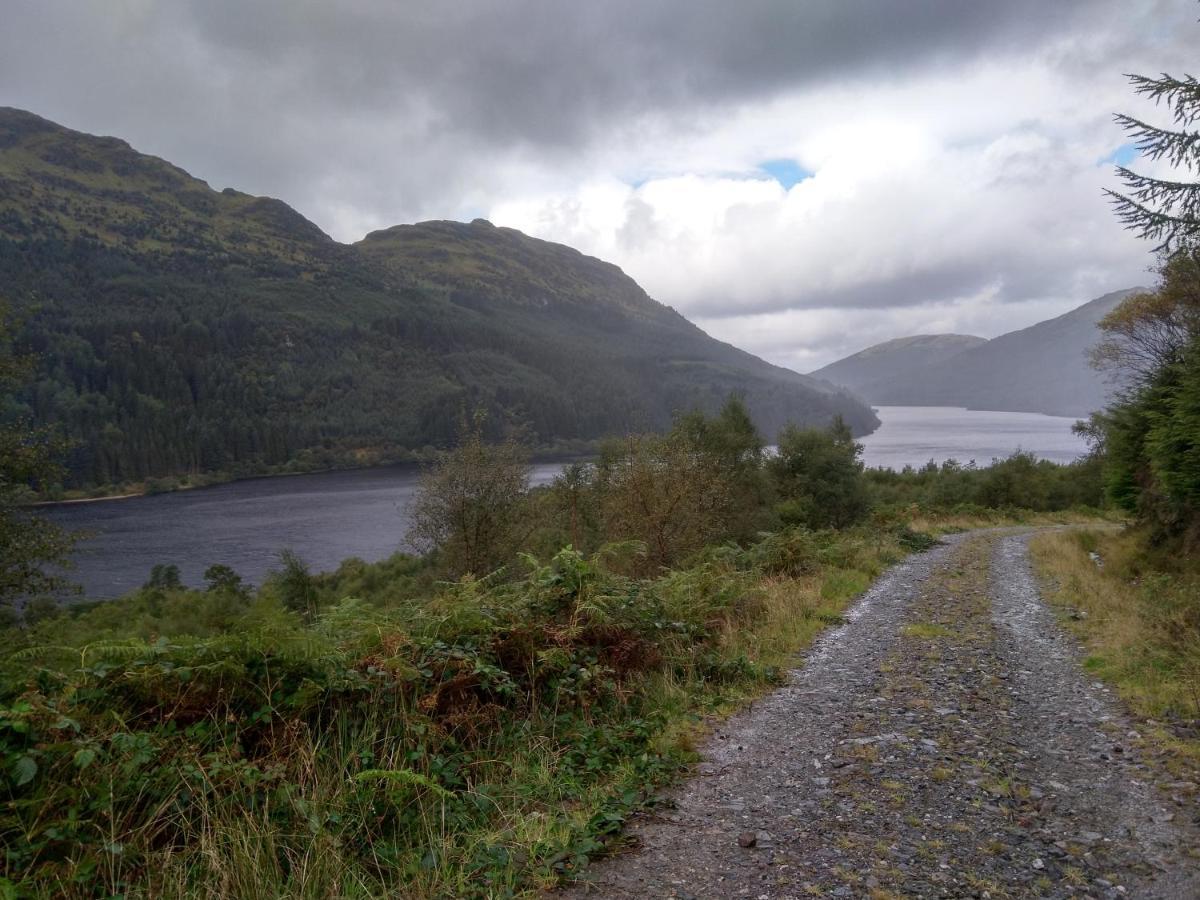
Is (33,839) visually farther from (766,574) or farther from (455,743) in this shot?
(766,574)

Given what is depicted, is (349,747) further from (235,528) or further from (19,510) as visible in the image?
(235,528)

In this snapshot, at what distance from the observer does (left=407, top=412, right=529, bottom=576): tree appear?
25.7 metres

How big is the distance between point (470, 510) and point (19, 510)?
44.0 feet

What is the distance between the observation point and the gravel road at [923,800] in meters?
3.48

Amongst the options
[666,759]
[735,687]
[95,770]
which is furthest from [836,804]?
[95,770]

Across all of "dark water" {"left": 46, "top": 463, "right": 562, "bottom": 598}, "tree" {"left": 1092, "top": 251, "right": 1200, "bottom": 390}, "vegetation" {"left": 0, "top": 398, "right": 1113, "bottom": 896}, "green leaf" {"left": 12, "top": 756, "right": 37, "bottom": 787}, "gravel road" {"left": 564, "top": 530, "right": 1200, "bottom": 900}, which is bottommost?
"dark water" {"left": 46, "top": 463, "right": 562, "bottom": 598}

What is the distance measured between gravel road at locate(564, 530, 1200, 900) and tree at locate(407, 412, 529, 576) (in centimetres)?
1973

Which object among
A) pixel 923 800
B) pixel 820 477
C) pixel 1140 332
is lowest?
pixel 820 477

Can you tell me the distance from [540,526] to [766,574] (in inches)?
629

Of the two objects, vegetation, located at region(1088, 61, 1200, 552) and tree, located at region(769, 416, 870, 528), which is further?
tree, located at region(769, 416, 870, 528)

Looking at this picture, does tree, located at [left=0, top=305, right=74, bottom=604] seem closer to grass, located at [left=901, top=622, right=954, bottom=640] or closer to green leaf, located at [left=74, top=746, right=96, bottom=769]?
green leaf, located at [left=74, top=746, right=96, bottom=769]

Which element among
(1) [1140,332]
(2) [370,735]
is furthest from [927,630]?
(1) [1140,332]

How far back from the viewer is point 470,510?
25859 mm

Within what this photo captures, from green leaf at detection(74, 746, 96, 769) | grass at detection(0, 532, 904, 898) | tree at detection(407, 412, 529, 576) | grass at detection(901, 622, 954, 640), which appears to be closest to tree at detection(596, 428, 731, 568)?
tree at detection(407, 412, 529, 576)
